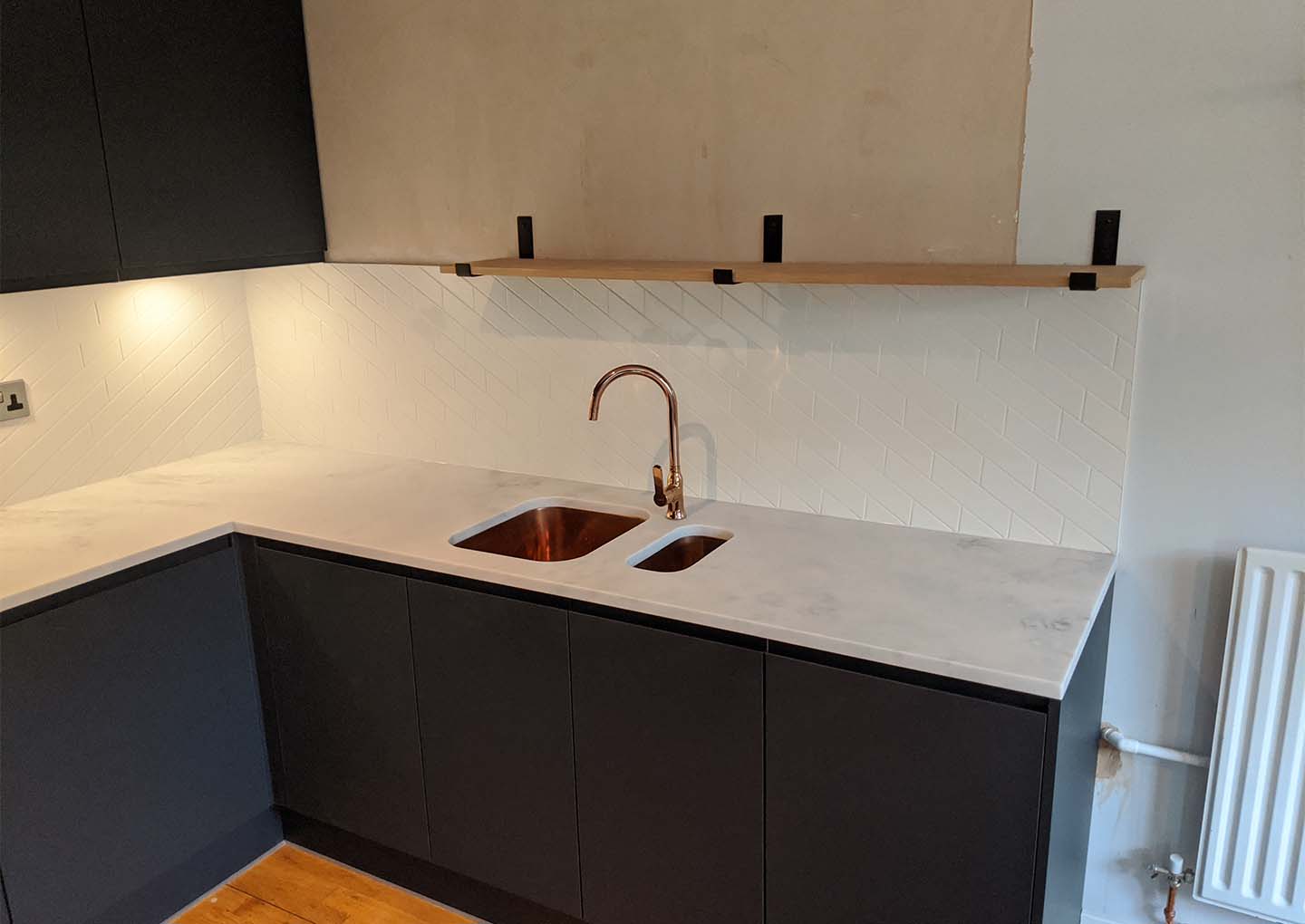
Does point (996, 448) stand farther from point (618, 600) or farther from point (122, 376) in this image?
point (122, 376)

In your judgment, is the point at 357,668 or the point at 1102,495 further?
the point at 357,668

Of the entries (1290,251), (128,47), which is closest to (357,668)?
Answer: (128,47)

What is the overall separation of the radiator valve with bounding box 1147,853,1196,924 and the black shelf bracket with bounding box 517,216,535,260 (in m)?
1.97

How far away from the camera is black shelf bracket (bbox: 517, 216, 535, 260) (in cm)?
256

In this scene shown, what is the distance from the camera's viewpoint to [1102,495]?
6.64 ft

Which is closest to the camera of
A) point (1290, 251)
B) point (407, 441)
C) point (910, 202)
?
point (1290, 251)

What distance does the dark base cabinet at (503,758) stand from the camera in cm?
170

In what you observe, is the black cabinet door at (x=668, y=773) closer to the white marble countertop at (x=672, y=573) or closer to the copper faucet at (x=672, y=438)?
the white marble countertop at (x=672, y=573)

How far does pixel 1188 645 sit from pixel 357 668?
1789 mm

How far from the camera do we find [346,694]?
239 centimetres

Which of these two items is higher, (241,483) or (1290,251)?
(1290,251)

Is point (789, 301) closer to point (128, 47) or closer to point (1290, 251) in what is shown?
point (1290, 251)

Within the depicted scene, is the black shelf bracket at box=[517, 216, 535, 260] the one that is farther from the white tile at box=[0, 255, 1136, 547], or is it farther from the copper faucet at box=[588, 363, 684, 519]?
the copper faucet at box=[588, 363, 684, 519]

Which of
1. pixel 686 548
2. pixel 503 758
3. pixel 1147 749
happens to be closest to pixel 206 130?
pixel 686 548
